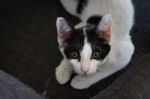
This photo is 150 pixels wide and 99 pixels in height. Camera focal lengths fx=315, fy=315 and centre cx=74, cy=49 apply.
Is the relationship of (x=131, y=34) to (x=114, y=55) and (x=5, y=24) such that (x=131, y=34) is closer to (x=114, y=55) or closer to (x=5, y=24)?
(x=114, y=55)

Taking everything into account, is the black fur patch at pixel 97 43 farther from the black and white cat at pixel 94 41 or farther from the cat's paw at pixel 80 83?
the cat's paw at pixel 80 83

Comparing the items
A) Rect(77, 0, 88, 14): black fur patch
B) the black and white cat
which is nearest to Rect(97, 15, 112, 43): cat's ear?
the black and white cat

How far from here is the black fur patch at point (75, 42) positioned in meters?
0.96

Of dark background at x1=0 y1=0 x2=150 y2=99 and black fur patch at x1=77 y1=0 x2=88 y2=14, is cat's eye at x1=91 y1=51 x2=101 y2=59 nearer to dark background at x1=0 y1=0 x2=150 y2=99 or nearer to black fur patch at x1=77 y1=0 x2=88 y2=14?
dark background at x1=0 y1=0 x2=150 y2=99

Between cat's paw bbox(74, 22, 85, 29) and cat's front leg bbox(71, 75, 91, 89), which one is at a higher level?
cat's paw bbox(74, 22, 85, 29)

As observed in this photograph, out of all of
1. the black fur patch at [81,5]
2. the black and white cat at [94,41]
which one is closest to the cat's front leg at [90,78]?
the black and white cat at [94,41]

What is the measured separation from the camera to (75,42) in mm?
967

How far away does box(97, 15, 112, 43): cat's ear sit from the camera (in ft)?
3.04

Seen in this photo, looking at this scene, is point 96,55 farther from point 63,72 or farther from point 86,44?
point 63,72

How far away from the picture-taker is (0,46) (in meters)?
1.16

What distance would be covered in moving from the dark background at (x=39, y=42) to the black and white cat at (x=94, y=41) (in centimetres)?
3

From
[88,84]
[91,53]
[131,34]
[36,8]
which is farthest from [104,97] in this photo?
[36,8]

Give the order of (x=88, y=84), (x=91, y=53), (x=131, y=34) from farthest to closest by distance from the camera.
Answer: (x=131, y=34) < (x=88, y=84) < (x=91, y=53)

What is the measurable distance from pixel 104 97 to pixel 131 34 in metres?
0.50
